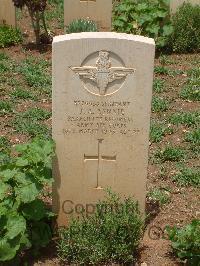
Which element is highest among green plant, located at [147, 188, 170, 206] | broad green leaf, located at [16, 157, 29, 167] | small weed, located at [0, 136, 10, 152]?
broad green leaf, located at [16, 157, 29, 167]

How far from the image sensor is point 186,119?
6.96 meters

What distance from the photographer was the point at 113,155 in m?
4.70

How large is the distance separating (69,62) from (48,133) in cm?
234

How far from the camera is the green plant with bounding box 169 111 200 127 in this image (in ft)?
22.7

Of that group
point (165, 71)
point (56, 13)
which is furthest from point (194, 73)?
point (56, 13)

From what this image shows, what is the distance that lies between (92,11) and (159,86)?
7.87 feet

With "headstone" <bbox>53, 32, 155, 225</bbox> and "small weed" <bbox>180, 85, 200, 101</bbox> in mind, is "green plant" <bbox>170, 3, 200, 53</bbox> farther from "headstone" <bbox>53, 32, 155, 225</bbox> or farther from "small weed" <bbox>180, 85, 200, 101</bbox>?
"headstone" <bbox>53, 32, 155, 225</bbox>

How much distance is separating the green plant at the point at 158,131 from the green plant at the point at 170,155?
12.5 inches

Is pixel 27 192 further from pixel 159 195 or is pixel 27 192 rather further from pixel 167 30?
pixel 167 30

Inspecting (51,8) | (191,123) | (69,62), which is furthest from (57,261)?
(51,8)

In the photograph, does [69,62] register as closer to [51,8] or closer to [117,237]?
[117,237]

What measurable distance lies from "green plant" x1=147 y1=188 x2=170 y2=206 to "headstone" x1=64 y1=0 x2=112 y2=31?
15.4 feet

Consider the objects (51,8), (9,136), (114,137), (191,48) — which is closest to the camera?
(114,137)

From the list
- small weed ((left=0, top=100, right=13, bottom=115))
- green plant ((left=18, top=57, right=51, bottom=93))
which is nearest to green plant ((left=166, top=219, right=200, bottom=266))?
small weed ((left=0, top=100, right=13, bottom=115))
